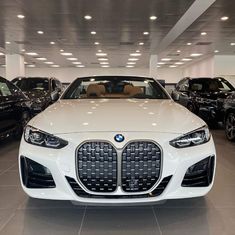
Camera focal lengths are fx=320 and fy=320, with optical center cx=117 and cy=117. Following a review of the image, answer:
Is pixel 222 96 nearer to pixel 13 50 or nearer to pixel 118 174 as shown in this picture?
pixel 118 174

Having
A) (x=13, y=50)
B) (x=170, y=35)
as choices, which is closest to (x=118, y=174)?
(x=170, y=35)

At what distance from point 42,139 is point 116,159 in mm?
631

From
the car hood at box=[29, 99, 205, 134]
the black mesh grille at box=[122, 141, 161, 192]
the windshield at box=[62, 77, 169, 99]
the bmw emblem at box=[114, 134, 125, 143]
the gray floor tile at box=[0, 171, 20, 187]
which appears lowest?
the gray floor tile at box=[0, 171, 20, 187]

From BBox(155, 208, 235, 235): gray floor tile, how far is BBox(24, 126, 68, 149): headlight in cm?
105

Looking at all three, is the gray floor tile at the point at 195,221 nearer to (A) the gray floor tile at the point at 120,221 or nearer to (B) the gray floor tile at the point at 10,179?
(A) the gray floor tile at the point at 120,221

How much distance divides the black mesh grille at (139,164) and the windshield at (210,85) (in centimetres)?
678

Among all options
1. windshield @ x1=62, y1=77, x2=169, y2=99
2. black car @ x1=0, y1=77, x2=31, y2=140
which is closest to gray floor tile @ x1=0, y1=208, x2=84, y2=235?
windshield @ x1=62, y1=77, x2=169, y2=99

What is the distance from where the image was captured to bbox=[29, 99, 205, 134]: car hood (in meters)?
2.50

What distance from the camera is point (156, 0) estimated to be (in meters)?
8.34

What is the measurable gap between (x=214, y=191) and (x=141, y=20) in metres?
8.23

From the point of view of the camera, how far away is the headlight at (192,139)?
2449 mm

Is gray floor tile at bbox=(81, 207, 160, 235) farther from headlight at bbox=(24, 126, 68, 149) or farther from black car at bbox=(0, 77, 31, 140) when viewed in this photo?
black car at bbox=(0, 77, 31, 140)

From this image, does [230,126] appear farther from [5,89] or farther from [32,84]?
→ [32,84]

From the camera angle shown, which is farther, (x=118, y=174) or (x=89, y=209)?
(x=89, y=209)
